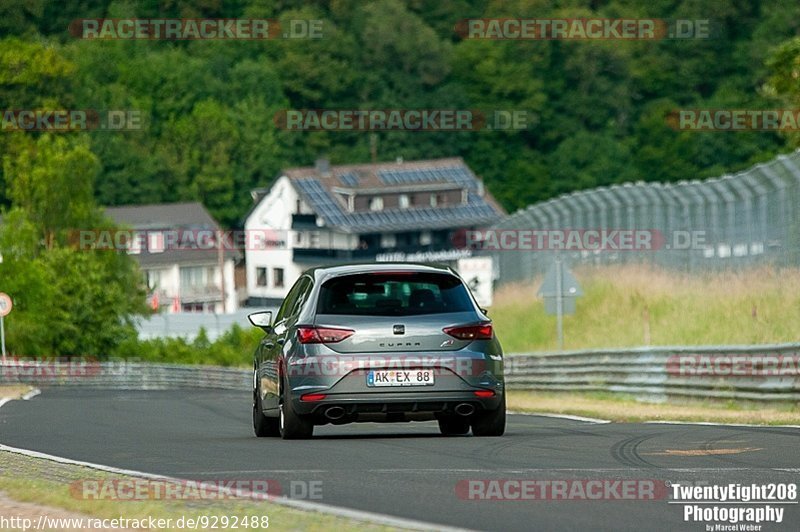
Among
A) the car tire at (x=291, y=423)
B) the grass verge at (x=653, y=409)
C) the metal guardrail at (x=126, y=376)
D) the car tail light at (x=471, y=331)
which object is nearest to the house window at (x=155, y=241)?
the metal guardrail at (x=126, y=376)

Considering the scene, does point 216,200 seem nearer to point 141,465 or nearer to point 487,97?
point 487,97

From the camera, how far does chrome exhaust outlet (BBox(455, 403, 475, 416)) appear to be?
601 inches

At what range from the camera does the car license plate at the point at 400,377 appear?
1512cm

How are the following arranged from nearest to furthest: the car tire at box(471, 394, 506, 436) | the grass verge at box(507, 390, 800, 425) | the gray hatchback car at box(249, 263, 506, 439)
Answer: the gray hatchback car at box(249, 263, 506, 439)
the car tire at box(471, 394, 506, 436)
the grass verge at box(507, 390, 800, 425)

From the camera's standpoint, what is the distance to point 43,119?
130 metres

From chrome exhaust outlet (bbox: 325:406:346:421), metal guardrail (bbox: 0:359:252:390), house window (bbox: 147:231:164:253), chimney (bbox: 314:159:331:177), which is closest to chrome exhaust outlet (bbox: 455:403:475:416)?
chrome exhaust outlet (bbox: 325:406:346:421)

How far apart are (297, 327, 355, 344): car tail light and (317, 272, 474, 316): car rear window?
177 mm

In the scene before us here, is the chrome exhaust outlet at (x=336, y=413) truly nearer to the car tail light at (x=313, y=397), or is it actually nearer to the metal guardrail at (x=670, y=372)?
the car tail light at (x=313, y=397)

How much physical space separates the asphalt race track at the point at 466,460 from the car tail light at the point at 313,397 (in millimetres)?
344

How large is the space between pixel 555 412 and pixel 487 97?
12358cm

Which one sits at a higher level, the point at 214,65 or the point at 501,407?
the point at 214,65

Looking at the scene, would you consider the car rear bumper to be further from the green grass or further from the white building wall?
the white building wall

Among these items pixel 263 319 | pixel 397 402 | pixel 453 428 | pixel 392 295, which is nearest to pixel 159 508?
pixel 397 402

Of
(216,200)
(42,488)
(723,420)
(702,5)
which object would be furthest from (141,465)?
(702,5)
